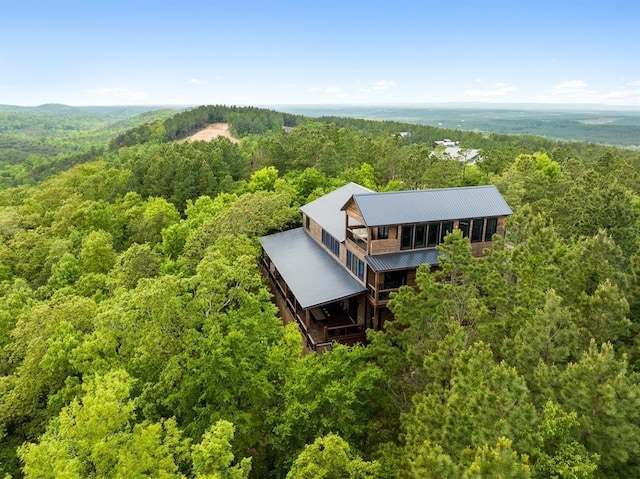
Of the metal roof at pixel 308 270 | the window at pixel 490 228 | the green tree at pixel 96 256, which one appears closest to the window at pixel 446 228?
the window at pixel 490 228

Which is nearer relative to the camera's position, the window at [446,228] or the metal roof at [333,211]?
the window at [446,228]

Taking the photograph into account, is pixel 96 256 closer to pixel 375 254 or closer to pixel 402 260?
Result: pixel 375 254

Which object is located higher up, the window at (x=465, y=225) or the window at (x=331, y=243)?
the window at (x=465, y=225)

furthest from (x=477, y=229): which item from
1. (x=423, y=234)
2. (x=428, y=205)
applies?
(x=423, y=234)

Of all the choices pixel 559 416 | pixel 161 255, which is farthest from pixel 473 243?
pixel 161 255

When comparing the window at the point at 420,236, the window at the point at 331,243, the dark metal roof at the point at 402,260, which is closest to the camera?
Result: the dark metal roof at the point at 402,260

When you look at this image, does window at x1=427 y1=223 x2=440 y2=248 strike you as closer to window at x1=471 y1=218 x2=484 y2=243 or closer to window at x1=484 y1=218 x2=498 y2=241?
window at x1=471 y1=218 x2=484 y2=243

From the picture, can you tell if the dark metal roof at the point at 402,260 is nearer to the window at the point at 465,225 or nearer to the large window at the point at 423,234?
the large window at the point at 423,234
